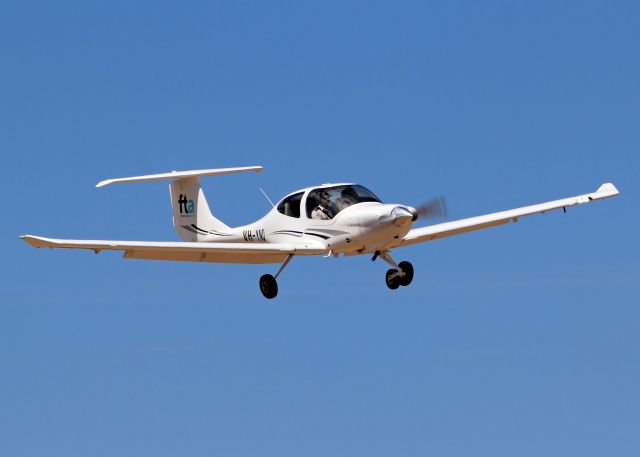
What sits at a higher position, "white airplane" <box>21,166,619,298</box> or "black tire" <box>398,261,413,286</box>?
"white airplane" <box>21,166,619,298</box>

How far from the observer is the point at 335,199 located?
35125 mm

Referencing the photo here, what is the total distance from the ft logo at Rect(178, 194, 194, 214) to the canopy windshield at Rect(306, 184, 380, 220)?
253 inches

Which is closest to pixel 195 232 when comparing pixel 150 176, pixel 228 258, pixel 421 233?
pixel 150 176

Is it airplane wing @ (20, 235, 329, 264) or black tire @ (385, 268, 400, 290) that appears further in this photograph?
black tire @ (385, 268, 400, 290)

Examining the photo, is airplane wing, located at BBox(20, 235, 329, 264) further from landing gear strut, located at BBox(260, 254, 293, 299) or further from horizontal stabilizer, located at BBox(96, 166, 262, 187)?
horizontal stabilizer, located at BBox(96, 166, 262, 187)

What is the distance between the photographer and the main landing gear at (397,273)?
35.1 m

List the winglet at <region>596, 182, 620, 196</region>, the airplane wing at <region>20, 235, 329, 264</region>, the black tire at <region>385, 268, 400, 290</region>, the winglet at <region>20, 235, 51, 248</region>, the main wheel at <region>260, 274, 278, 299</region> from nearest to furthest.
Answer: the winglet at <region>20, 235, 51, 248</region> < the airplane wing at <region>20, 235, 329, 264</region> < the black tire at <region>385, 268, 400, 290</region> < the main wheel at <region>260, 274, 278, 299</region> < the winglet at <region>596, 182, 620, 196</region>

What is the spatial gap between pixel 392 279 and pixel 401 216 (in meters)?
1.92

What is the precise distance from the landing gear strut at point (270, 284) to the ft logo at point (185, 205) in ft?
19.1

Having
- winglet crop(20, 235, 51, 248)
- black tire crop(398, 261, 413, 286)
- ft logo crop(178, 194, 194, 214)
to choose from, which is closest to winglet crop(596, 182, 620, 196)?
black tire crop(398, 261, 413, 286)

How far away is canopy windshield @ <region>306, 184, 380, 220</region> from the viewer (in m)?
35.0

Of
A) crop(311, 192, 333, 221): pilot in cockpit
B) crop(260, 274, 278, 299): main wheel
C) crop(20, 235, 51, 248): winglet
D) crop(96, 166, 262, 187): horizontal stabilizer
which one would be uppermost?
crop(96, 166, 262, 187): horizontal stabilizer

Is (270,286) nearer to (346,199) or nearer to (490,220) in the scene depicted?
(346,199)

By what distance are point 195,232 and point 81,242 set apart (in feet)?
25.9
